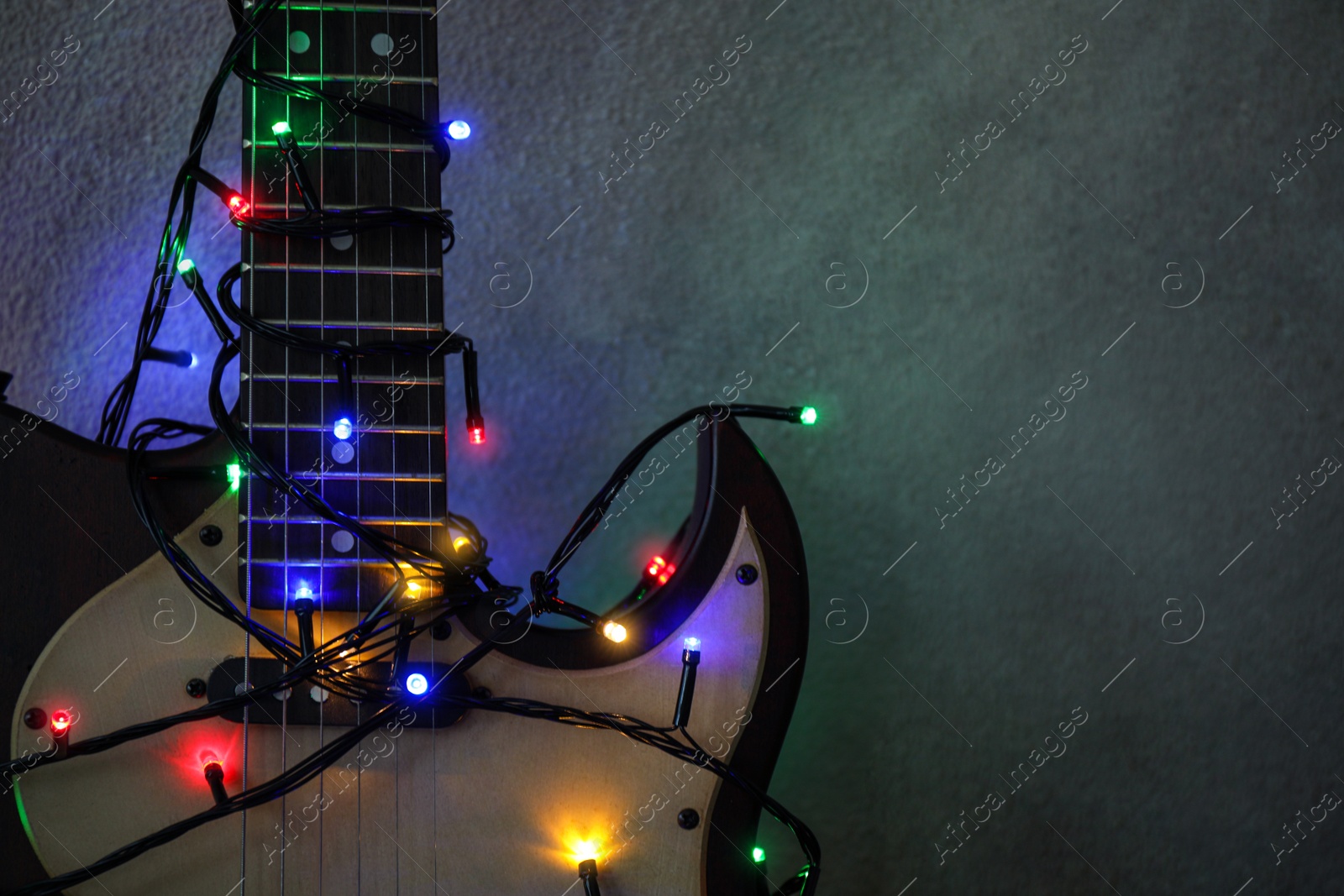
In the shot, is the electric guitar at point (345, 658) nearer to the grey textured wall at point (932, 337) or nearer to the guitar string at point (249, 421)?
the guitar string at point (249, 421)

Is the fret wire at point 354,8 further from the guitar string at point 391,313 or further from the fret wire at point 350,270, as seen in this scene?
the fret wire at point 350,270

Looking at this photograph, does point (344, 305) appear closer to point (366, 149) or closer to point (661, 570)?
point (366, 149)

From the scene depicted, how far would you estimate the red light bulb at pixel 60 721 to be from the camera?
2.62 ft

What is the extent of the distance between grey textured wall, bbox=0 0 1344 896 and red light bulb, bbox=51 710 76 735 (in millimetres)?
532

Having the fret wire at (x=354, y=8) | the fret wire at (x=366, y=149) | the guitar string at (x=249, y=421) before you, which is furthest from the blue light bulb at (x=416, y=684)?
the fret wire at (x=354, y=8)

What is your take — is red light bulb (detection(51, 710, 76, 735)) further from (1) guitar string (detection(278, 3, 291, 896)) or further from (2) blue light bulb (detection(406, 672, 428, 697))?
(2) blue light bulb (detection(406, 672, 428, 697))

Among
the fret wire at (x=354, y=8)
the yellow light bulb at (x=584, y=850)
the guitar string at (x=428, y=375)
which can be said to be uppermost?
the fret wire at (x=354, y=8)

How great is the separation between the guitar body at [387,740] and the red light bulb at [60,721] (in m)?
0.01

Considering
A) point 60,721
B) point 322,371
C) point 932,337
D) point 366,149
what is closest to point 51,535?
point 60,721

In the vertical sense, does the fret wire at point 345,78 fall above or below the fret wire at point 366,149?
above

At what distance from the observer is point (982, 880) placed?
1.25m

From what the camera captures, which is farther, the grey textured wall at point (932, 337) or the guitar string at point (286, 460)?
the grey textured wall at point (932, 337)

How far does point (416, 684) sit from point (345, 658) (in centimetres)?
6

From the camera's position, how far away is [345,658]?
2.61 feet
